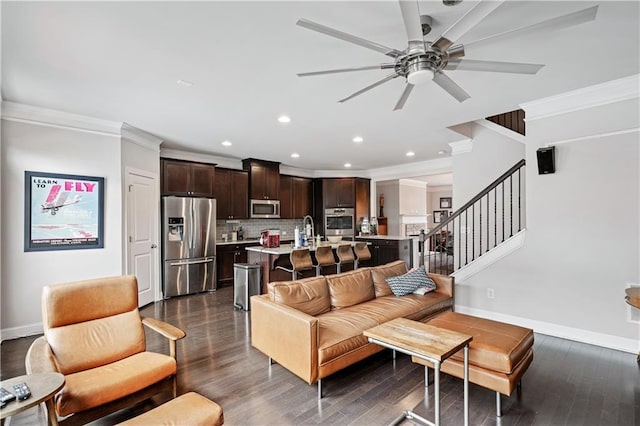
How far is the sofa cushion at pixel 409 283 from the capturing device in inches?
148

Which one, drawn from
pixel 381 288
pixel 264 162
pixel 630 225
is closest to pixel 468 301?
pixel 381 288

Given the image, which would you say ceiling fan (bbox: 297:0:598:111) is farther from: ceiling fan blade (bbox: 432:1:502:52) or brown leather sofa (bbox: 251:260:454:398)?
brown leather sofa (bbox: 251:260:454:398)

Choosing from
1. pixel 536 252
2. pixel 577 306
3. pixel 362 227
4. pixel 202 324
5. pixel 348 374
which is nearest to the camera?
pixel 348 374

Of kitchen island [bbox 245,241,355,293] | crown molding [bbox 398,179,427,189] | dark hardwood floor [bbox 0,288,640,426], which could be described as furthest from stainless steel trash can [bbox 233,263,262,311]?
crown molding [bbox 398,179,427,189]

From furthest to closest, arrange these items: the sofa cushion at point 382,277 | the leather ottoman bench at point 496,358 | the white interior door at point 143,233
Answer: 1. the white interior door at point 143,233
2. the sofa cushion at point 382,277
3. the leather ottoman bench at point 496,358

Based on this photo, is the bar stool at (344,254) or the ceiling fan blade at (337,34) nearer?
the ceiling fan blade at (337,34)

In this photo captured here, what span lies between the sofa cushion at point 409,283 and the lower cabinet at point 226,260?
391cm

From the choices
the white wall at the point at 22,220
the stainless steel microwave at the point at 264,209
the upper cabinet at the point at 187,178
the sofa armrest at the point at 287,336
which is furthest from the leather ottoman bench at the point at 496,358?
the stainless steel microwave at the point at 264,209

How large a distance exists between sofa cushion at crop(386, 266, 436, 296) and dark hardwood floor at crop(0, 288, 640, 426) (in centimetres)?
81

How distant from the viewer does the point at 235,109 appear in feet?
12.5

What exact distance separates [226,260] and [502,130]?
566 centimetres

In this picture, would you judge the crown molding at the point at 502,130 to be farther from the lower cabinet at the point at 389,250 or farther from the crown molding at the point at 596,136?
the lower cabinet at the point at 389,250

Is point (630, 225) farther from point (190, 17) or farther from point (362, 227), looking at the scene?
point (362, 227)

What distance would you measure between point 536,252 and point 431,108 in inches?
85.8
